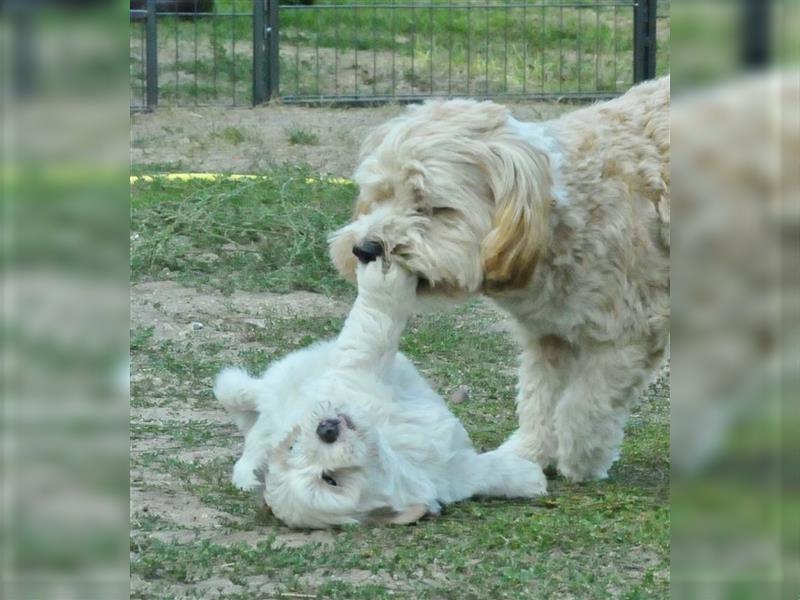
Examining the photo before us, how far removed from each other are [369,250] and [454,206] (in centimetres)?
36

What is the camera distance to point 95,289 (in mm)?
1061

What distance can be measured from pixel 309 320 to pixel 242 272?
108 centimetres

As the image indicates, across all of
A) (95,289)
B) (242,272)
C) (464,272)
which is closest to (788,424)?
(95,289)

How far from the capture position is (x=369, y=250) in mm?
4656

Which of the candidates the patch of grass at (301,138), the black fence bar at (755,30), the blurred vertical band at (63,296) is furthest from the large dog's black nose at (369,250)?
the patch of grass at (301,138)

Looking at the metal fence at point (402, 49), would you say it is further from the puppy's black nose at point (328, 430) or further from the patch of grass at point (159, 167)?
the puppy's black nose at point (328, 430)

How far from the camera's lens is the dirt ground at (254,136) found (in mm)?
11500

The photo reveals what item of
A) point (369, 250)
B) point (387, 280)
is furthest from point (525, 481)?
point (369, 250)

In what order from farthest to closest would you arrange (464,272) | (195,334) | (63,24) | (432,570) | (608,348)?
(195,334) < (608,348) < (464,272) < (432,570) < (63,24)

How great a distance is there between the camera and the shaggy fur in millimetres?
4711

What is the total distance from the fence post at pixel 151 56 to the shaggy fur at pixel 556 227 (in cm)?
853

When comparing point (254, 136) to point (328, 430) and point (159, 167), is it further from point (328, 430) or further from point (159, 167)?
point (328, 430)

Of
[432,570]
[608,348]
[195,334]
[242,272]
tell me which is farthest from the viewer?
[242,272]

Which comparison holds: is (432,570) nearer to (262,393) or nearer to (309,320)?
(262,393)
